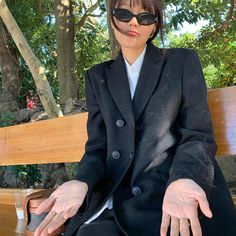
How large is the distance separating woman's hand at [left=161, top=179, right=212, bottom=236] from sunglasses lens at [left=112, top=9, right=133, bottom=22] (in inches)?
26.5

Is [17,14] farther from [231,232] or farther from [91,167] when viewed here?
[231,232]

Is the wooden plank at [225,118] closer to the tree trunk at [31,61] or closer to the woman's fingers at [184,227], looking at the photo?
the woman's fingers at [184,227]

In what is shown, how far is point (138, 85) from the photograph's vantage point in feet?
5.15

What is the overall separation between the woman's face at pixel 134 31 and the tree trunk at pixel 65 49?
14.6 ft

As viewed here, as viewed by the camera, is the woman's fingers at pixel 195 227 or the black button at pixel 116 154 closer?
the woman's fingers at pixel 195 227

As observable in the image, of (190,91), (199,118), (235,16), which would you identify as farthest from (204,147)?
(235,16)

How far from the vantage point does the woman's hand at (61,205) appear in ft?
4.25

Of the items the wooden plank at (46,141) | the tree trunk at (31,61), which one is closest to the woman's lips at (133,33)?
the wooden plank at (46,141)

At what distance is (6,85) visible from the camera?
25.8 ft

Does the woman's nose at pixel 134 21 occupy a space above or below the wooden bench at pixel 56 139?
above

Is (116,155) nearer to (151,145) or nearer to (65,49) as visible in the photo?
(151,145)

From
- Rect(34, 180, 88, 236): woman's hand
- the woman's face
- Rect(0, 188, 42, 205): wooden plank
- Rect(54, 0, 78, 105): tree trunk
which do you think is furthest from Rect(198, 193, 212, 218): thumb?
Rect(54, 0, 78, 105): tree trunk

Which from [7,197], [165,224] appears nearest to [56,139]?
[7,197]

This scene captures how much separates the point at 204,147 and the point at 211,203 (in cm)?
17
